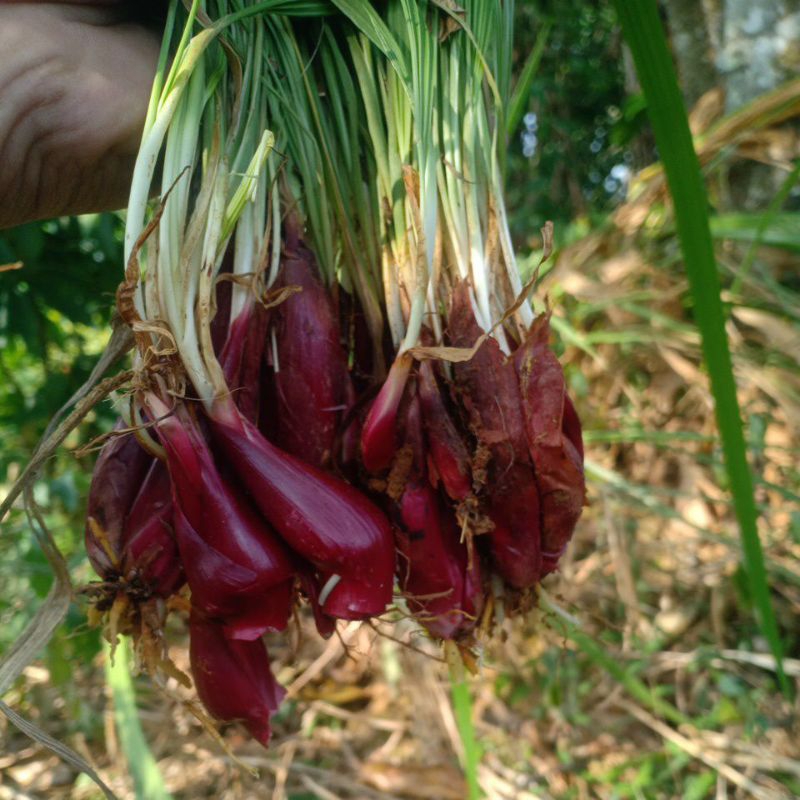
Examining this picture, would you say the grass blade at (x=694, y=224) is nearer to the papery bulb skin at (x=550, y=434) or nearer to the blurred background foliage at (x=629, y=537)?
the papery bulb skin at (x=550, y=434)

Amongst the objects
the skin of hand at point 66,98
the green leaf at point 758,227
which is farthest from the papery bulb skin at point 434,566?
the green leaf at point 758,227

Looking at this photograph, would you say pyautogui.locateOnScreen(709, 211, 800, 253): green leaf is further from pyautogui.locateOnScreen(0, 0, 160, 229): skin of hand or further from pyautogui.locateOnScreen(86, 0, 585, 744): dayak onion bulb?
pyautogui.locateOnScreen(0, 0, 160, 229): skin of hand

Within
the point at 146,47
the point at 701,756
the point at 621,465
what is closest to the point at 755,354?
the point at 621,465

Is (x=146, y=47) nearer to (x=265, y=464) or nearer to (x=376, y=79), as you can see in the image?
(x=376, y=79)

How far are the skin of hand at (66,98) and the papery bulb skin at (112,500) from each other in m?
0.16

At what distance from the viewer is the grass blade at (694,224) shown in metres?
0.26

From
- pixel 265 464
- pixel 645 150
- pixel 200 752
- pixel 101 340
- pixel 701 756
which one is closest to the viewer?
pixel 265 464

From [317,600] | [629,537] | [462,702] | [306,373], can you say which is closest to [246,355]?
[306,373]

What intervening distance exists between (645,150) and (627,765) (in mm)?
1558

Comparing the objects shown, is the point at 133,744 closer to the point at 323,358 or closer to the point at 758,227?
the point at 323,358

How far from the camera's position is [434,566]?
39 cm

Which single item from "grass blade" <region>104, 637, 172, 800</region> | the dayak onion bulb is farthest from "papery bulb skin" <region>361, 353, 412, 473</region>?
"grass blade" <region>104, 637, 172, 800</region>

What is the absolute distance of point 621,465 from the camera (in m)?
1.12

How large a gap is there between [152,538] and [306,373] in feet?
0.39
